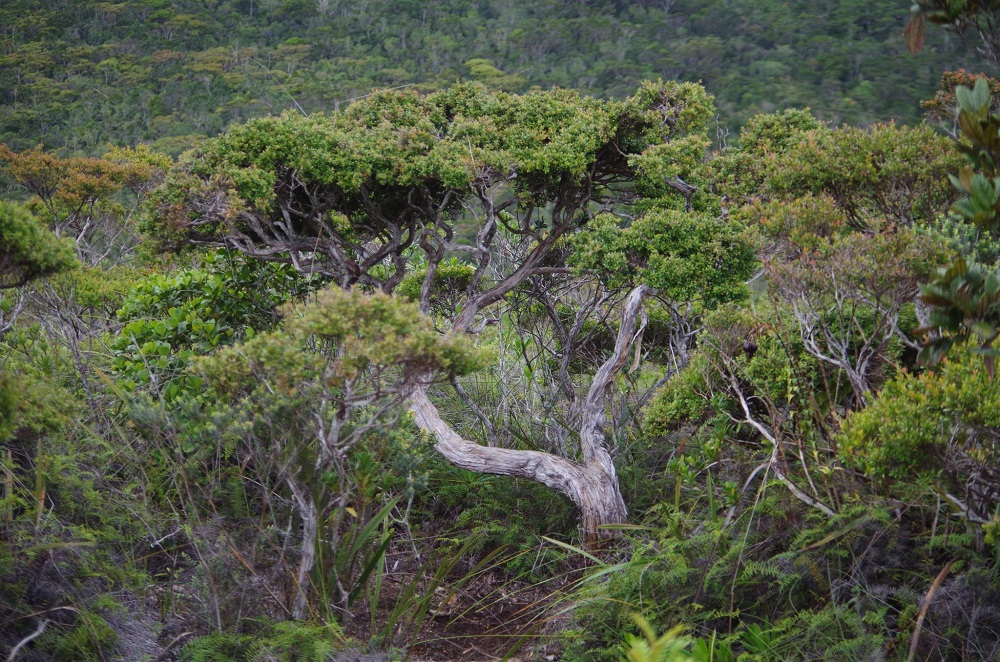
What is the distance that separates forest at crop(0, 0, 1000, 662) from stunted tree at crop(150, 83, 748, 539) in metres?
0.03

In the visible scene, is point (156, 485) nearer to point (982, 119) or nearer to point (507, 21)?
point (982, 119)

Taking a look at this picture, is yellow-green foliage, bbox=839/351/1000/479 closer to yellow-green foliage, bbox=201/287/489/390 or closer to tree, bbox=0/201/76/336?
yellow-green foliage, bbox=201/287/489/390

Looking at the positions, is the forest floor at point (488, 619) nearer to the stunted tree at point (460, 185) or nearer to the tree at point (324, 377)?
the stunted tree at point (460, 185)

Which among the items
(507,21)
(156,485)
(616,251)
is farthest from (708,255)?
(507,21)

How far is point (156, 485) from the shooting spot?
17.5 ft

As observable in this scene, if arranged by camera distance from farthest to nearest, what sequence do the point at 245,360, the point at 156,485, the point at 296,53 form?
the point at 296,53 < the point at 156,485 < the point at 245,360

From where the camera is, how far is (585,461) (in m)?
6.28

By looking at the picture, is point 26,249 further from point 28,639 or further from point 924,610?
point 924,610

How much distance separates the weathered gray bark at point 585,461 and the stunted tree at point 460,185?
0.03 feet

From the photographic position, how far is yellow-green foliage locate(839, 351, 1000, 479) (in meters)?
3.80

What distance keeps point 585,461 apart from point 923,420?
2.74 m

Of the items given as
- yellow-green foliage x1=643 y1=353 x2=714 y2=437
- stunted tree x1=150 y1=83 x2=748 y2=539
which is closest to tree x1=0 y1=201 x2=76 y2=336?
stunted tree x1=150 y1=83 x2=748 y2=539

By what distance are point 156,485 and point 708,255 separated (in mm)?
4066

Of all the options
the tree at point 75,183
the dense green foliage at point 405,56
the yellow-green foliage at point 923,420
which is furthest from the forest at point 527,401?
the dense green foliage at point 405,56
